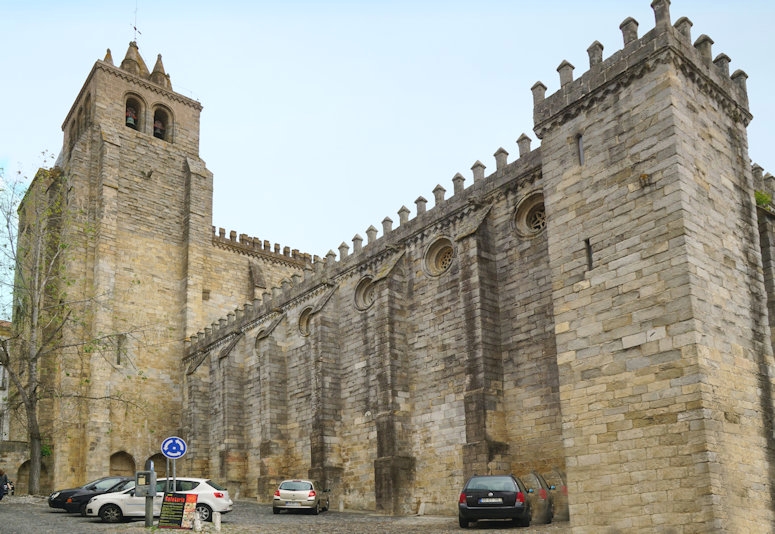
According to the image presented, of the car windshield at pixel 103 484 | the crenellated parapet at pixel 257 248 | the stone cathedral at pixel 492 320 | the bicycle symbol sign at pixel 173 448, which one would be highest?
the crenellated parapet at pixel 257 248

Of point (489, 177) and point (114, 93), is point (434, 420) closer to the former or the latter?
point (489, 177)

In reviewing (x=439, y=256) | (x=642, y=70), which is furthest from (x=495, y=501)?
(x=439, y=256)

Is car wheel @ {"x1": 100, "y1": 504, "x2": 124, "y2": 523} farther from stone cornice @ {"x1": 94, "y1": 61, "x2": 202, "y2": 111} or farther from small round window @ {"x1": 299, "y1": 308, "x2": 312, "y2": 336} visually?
stone cornice @ {"x1": 94, "y1": 61, "x2": 202, "y2": 111}

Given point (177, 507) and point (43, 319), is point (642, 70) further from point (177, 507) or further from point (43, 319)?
point (43, 319)

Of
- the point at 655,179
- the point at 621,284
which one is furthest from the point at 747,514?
the point at 655,179

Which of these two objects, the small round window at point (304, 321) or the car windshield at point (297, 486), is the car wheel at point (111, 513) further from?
the small round window at point (304, 321)

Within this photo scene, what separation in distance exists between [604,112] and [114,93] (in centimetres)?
3043

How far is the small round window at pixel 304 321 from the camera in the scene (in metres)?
29.0

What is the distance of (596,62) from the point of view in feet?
49.3

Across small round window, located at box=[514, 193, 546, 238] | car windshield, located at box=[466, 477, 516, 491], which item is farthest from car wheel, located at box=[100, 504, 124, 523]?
small round window, located at box=[514, 193, 546, 238]

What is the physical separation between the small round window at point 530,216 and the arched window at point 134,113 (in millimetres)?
25806

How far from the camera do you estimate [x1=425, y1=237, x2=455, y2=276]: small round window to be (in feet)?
74.7

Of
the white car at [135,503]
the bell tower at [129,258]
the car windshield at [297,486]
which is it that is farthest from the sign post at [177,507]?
the bell tower at [129,258]

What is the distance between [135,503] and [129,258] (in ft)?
65.7
